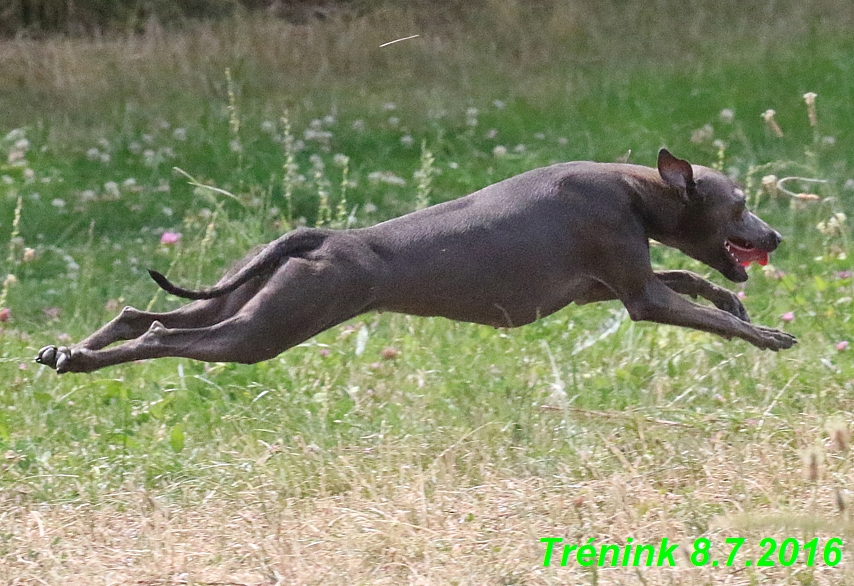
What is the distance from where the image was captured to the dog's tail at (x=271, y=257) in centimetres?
390

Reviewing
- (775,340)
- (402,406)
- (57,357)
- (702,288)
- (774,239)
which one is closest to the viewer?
(57,357)

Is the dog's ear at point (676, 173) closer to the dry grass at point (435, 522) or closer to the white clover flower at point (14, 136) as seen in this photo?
the dry grass at point (435, 522)

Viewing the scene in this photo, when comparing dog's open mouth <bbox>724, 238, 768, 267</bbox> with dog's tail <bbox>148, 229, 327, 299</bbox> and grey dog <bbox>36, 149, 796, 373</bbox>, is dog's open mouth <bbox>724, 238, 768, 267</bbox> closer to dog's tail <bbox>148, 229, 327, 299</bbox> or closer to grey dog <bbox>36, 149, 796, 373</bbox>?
grey dog <bbox>36, 149, 796, 373</bbox>

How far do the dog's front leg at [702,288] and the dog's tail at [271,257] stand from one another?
1319 mm

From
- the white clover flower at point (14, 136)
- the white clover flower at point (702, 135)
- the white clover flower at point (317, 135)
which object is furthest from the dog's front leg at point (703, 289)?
the white clover flower at point (14, 136)

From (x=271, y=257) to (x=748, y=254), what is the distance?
A: 1.71 meters

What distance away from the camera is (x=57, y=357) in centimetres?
404

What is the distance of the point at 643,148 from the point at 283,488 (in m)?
5.59

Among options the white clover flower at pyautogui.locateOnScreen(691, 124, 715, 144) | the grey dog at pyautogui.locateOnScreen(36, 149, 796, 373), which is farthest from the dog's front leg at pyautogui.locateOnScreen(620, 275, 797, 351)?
the white clover flower at pyautogui.locateOnScreen(691, 124, 715, 144)

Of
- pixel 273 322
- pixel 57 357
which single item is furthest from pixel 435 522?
pixel 57 357

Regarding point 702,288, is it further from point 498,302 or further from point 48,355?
point 48,355

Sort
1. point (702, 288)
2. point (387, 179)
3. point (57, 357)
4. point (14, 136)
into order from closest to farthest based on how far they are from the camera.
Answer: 1. point (57, 357)
2. point (702, 288)
3. point (387, 179)
4. point (14, 136)

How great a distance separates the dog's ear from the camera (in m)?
4.21

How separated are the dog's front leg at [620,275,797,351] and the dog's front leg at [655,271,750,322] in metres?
0.28
